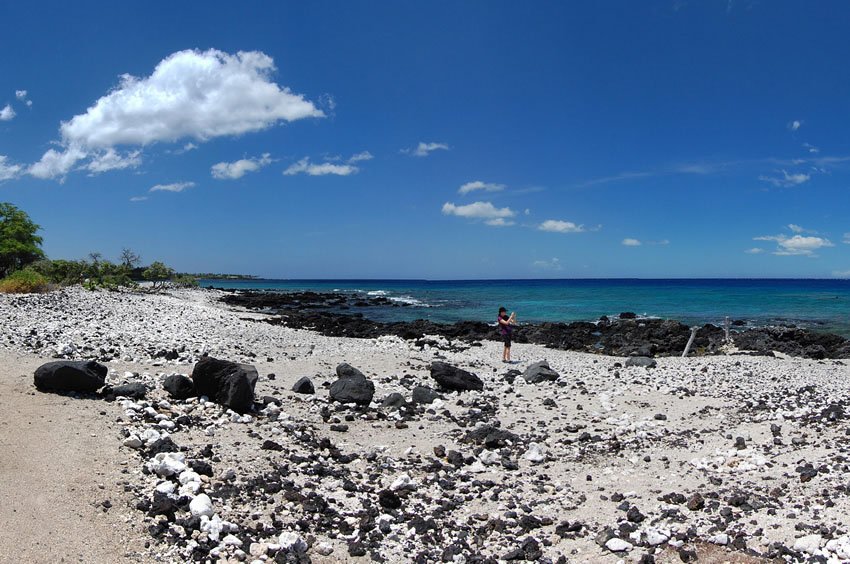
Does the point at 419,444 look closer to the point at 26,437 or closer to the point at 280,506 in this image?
the point at 280,506

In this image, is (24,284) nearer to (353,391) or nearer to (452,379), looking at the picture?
(353,391)

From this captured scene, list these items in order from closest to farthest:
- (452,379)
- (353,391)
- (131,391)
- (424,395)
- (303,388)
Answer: (131,391)
(353,391)
(303,388)
(424,395)
(452,379)

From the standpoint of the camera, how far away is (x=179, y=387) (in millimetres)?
10656

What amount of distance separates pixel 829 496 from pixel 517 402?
7391 mm

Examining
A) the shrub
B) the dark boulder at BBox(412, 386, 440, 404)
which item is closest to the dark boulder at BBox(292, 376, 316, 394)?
the dark boulder at BBox(412, 386, 440, 404)

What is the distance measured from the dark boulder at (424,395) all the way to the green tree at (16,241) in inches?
1495

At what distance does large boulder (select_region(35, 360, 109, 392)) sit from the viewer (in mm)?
9617

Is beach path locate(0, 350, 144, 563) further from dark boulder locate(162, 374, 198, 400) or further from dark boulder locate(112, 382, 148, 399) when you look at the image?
dark boulder locate(162, 374, 198, 400)

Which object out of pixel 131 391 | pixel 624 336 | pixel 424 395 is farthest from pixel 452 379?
pixel 624 336

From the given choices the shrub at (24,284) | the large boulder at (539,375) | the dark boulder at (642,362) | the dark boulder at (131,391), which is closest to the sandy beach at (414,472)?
the dark boulder at (131,391)

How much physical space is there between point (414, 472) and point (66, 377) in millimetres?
6102

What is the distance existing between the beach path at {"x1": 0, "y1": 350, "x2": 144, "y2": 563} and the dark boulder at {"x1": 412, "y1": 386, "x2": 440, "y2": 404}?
6.51 meters

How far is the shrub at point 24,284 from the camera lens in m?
25.0

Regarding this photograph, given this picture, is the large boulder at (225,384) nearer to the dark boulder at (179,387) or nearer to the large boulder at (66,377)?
the dark boulder at (179,387)
